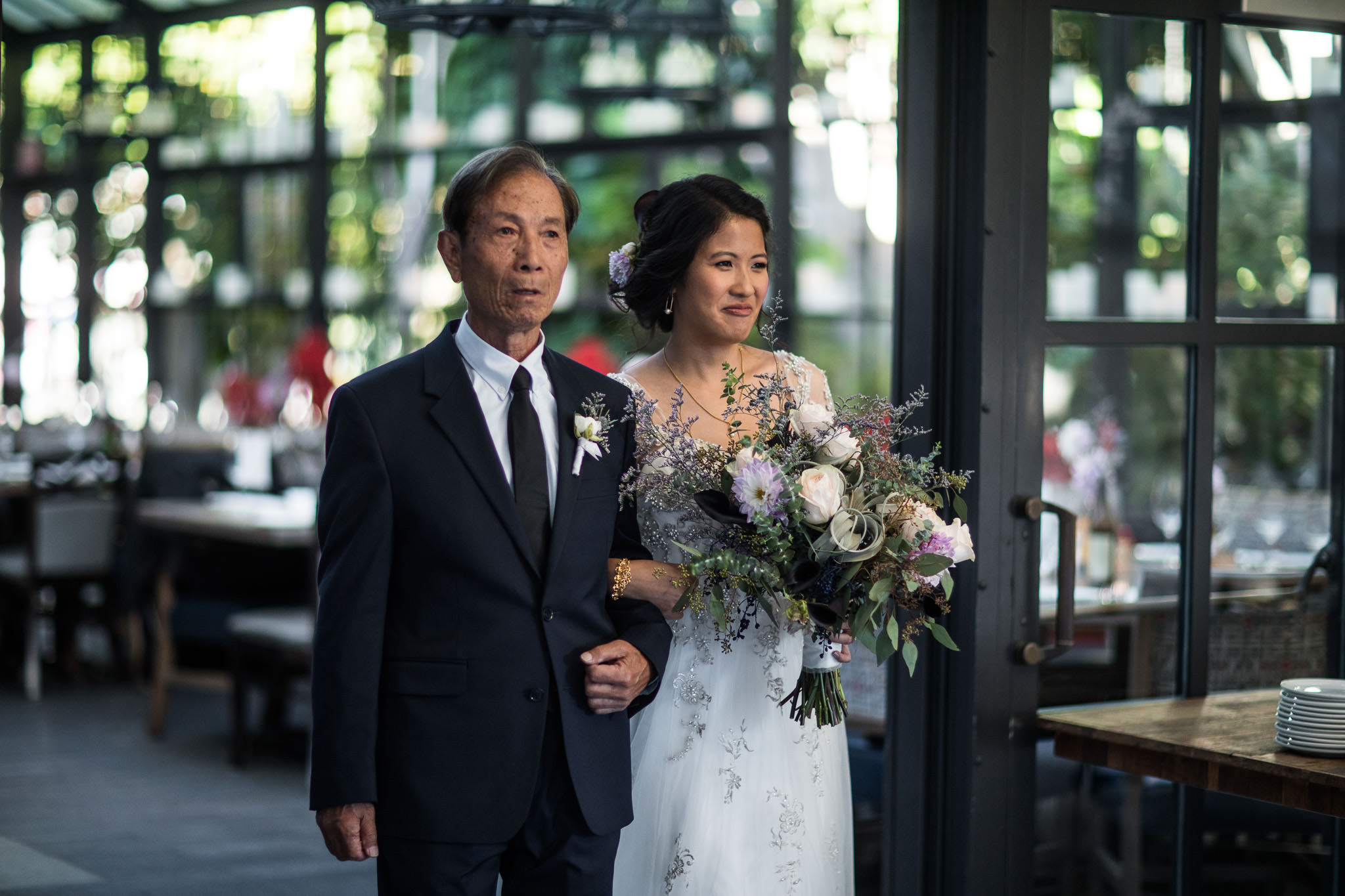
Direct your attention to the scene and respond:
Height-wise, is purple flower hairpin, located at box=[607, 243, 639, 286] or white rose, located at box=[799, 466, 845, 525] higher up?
purple flower hairpin, located at box=[607, 243, 639, 286]

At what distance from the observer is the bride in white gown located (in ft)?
8.00

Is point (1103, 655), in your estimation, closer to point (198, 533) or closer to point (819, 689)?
point (819, 689)

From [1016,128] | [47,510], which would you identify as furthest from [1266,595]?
[47,510]

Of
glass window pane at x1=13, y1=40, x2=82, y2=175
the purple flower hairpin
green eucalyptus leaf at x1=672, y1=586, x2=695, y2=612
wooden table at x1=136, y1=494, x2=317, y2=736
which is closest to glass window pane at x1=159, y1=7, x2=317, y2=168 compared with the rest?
glass window pane at x1=13, y1=40, x2=82, y2=175

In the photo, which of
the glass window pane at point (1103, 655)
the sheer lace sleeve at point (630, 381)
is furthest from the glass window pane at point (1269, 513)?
the sheer lace sleeve at point (630, 381)

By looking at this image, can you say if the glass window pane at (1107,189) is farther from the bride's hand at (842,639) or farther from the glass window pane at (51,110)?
the glass window pane at (51,110)

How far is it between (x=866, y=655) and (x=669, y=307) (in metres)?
1.56

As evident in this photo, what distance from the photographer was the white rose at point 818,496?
2.07 metres

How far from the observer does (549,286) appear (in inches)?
78.0

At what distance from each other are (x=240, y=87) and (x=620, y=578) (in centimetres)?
1043

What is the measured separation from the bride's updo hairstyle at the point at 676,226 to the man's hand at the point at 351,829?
3.50ft

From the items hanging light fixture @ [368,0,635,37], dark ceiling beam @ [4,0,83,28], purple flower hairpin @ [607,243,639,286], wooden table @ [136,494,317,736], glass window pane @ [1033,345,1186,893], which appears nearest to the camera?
Result: purple flower hairpin @ [607,243,639,286]

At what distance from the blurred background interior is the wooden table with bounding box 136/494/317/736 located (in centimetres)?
2

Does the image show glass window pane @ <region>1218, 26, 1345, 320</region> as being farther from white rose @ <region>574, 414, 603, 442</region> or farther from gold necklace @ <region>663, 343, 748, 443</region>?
white rose @ <region>574, 414, 603, 442</region>
